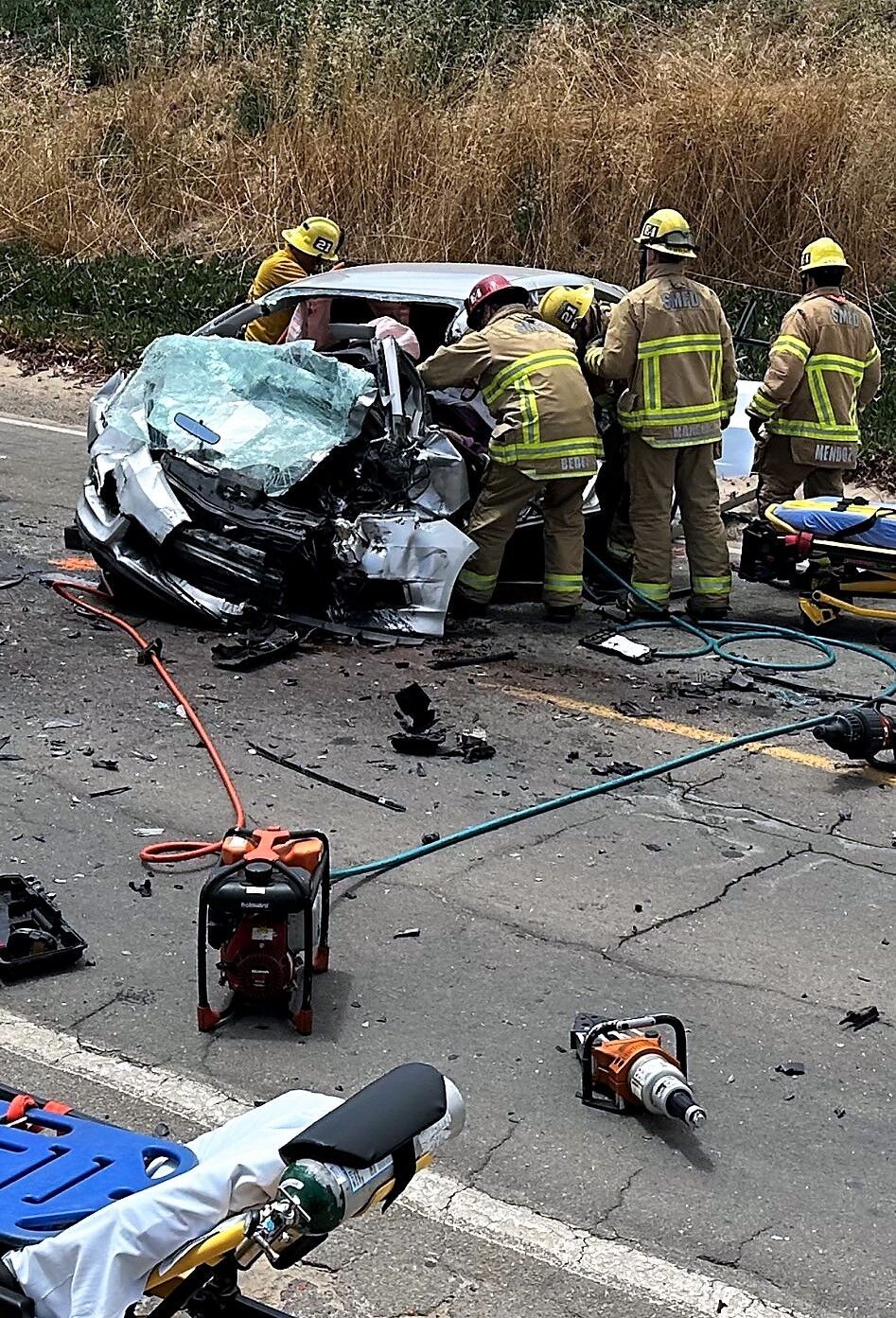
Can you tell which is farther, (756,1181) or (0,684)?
(0,684)

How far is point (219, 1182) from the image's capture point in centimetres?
231

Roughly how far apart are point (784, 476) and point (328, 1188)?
7.86m

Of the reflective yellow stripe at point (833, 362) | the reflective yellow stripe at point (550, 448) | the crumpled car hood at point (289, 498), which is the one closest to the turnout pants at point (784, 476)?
the reflective yellow stripe at point (833, 362)

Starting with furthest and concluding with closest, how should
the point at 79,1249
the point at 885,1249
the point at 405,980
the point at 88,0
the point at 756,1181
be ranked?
the point at 88,0 → the point at 405,980 → the point at 756,1181 → the point at 885,1249 → the point at 79,1249

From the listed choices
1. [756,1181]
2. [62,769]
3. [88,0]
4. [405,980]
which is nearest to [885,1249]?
[756,1181]

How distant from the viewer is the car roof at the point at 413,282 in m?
8.59

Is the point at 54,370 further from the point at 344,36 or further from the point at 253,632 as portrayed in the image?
the point at 253,632

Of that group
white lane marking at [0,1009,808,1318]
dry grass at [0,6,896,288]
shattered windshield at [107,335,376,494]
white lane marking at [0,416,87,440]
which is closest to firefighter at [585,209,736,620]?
shattered windshield at [107,335,376,494]

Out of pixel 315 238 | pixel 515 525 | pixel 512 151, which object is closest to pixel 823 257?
pixel 515 525

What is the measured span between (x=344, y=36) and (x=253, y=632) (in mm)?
12357

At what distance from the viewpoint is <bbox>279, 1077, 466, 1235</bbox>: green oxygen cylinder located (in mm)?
2125

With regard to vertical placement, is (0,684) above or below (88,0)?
below

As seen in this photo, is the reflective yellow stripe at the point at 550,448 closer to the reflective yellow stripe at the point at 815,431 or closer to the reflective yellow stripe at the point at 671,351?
the reflective yellow stripe at the point at 671,351

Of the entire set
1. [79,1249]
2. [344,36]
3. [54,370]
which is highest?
[344,36]
